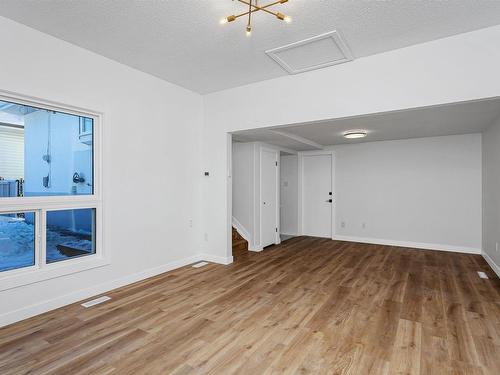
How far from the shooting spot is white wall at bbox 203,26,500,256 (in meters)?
2.77

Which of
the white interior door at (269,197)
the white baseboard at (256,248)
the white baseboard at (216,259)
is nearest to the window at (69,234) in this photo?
the white baseboard at (216,259)

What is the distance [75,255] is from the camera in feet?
10.5

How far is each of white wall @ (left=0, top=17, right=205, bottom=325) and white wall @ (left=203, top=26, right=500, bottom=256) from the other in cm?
35

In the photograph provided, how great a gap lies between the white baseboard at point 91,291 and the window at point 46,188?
0.34 meters

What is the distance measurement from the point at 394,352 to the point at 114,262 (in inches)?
122

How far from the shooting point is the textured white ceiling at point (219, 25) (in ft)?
7.83

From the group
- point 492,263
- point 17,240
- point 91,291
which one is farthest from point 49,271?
point 492,263

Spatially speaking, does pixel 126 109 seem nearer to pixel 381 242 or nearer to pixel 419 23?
pixel 419 23

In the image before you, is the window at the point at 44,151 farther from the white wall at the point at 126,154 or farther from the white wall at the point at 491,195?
the white wall at the point at 491,195

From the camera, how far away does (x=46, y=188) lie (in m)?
2.95

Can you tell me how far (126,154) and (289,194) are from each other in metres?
4.72

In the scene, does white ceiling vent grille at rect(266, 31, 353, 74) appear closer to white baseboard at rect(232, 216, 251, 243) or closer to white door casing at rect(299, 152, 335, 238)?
white baseboard at rect(232, 216, 251, 243)

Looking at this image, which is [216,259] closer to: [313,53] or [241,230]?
[241,230]

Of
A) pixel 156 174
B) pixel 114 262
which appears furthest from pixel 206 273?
pixel 156 174
